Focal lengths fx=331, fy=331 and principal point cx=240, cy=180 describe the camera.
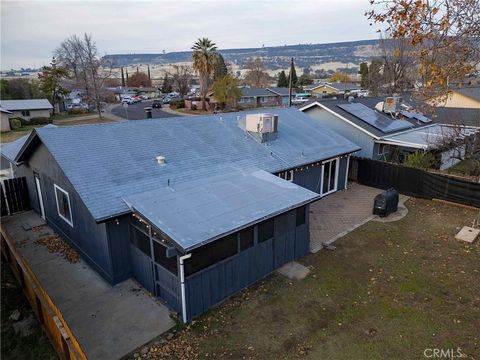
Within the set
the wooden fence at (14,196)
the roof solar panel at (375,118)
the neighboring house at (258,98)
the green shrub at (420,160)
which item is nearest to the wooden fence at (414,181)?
the green shrub at (420,160)

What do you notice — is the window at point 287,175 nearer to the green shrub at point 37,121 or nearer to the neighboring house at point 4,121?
the neighboring house at point 4,121

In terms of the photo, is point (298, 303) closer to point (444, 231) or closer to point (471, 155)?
→ point (444, 231)

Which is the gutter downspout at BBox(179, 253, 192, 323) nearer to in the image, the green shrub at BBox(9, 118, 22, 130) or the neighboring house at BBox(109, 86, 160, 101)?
the green shrub at BBox(9, 118, 22, 130)

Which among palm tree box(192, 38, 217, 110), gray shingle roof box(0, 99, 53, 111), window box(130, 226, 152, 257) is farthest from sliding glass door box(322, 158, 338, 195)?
gray shingle roof box(0, 99, 53, 111)

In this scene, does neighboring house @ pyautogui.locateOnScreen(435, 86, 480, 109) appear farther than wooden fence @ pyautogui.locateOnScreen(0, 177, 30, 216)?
Yes

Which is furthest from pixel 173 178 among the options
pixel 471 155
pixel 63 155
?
pixel 471 155
